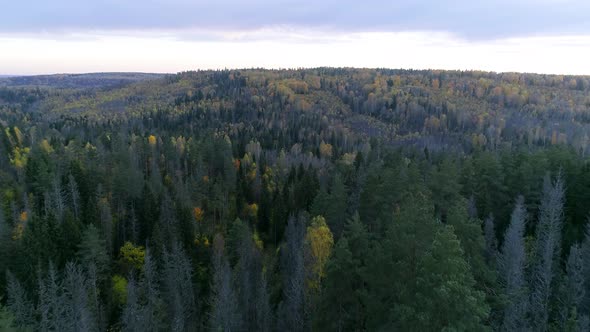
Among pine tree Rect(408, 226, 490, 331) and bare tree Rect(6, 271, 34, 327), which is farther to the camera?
bare tree Rect(6, 271, 34, 327)

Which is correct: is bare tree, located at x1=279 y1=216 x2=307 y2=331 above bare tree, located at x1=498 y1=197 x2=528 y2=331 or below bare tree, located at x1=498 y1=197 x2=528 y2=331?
below

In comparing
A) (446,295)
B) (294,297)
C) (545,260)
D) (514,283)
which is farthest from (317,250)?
(446,295)

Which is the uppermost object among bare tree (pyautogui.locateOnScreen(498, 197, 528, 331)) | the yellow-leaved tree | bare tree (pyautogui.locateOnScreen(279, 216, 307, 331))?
bare tree (pyautogui.locateOnScreen(498, 197, 528, 331))

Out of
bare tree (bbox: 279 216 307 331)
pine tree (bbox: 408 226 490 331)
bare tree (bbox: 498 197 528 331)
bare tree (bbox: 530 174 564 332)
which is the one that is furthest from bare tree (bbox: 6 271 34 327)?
bare tree (bbox: 530 174 564 332)

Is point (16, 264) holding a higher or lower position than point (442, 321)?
lower

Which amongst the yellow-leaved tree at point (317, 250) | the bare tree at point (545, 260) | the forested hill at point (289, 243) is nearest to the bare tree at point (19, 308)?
the forested hill at point (289, 243)

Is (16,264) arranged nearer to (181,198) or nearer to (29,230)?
(29,230)

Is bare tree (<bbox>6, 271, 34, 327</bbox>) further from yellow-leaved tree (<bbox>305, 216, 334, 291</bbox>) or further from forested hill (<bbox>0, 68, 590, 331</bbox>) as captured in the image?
yellow-leaved tree (<bbox>305, 216, 334, 291</bbox>)

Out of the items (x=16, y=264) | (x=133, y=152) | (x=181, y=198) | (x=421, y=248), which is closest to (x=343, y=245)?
(x=421, y=248)

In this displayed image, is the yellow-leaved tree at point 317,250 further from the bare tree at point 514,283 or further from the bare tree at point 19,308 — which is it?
the bare tree at point 19,308

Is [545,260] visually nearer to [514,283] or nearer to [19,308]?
[514,283]

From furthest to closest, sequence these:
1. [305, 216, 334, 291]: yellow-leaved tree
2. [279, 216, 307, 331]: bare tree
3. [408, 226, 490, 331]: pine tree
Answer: [305, 216, 334, 291]: yellow-leaved tree, [279, 216, 307, 331]: bare tree, [408, 226, 490, 331]: pine tree
